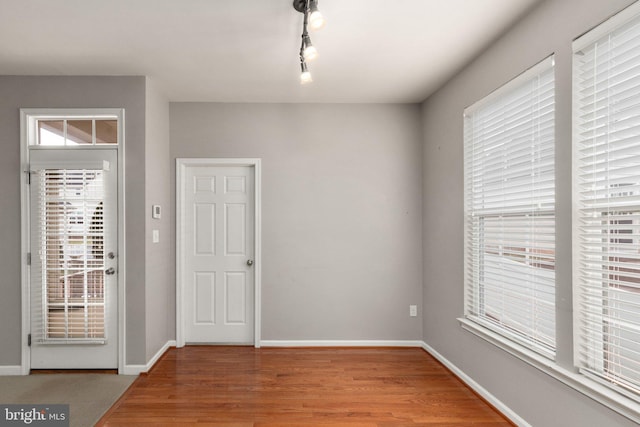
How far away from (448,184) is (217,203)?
8.11 feet

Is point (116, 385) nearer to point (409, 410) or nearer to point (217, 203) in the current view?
point (217, 203)

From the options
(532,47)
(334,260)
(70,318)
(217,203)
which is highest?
(532,47)

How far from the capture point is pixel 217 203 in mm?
3859

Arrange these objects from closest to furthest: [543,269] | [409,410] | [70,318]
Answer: [543,269], [409,410], [70,318]

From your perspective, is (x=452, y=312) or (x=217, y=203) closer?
(x=452, y=312)

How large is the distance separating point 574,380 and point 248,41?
2.93m

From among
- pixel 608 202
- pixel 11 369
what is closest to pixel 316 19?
pixel 608 202

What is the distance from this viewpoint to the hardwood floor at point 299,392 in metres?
2.41

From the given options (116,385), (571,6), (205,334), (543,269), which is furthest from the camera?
(205,334)

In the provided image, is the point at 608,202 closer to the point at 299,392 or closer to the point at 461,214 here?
the point at 461,214

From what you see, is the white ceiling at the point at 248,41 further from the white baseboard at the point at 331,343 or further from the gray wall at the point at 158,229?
the white baseboard at the point at 331,343

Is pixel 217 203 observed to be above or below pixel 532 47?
below

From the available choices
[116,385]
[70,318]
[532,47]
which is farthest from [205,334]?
[532,47]

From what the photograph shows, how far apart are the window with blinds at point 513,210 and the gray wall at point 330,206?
100 cm
